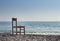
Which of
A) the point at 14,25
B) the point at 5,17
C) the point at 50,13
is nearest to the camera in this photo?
the point at 14,25

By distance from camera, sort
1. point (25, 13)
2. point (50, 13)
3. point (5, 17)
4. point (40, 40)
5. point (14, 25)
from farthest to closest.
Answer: point (50, 13) < point (25, 13) < point (5, 17) < point (14, 25) < point (40, 40)

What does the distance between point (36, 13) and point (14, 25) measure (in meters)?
4.31

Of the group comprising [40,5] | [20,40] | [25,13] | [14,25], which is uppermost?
[40,5]

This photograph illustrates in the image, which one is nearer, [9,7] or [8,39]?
[8,39]

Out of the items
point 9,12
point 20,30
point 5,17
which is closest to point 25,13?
point 9,12

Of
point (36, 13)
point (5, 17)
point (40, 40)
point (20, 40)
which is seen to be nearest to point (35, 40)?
point (40, 40)

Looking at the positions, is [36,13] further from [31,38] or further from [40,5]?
[31,38]

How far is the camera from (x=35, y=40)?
477 centimetres

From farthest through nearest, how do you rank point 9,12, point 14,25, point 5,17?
point 9,12, point 5,17, point 14,25

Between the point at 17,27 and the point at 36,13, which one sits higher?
the point at 36,13

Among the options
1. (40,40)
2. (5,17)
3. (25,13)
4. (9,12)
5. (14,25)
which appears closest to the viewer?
(40,40)

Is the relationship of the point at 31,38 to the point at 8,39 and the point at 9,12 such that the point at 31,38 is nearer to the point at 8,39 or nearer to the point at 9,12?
the point at 8,39

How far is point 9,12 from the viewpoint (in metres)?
8.45

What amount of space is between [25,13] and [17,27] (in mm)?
2753
